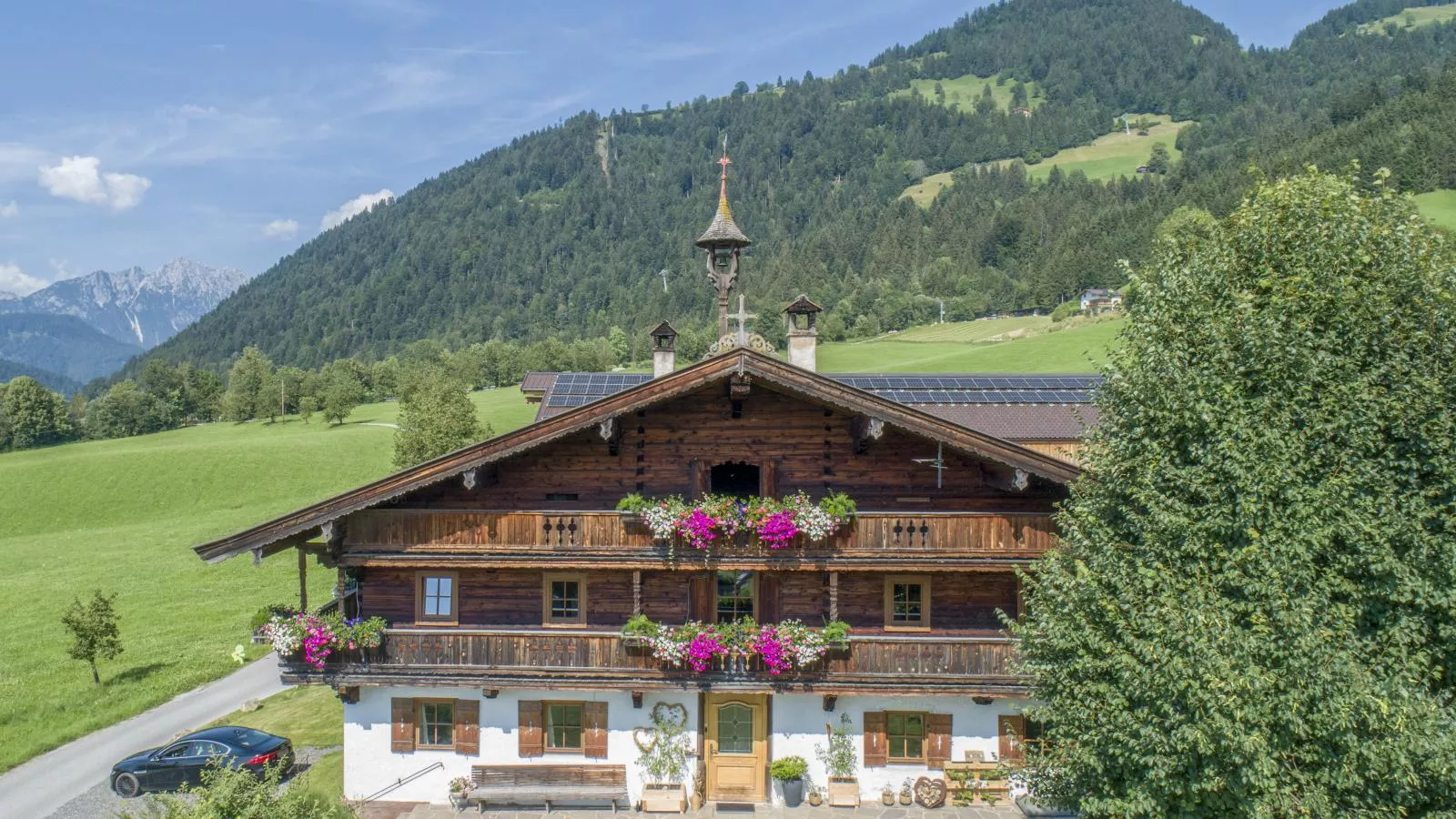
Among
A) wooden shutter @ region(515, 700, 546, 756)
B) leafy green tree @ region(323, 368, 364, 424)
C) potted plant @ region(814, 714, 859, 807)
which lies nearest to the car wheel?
wooden shutter @ region(515, 700, 546, 756)

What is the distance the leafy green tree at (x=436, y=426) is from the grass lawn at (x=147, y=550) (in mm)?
7246

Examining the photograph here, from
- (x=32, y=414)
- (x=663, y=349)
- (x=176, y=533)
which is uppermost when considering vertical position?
(x=32, y=414)

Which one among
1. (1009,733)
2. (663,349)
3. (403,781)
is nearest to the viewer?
(1009,733)

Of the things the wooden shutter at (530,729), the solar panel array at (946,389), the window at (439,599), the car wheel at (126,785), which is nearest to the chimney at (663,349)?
the solar panel array at (946,389)

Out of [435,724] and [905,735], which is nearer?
[905,735]

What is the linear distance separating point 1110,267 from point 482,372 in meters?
89.6

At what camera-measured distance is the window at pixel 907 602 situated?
1905 cm

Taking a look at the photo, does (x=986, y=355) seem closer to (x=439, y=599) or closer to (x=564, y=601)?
(x=564, y=601)

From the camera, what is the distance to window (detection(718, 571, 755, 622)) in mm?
19203

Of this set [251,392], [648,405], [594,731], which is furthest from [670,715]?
[251,392]

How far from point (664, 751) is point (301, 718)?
1206 centimetres

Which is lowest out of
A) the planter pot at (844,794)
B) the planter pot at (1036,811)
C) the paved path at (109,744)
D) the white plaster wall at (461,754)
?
the paved path at (109,744)

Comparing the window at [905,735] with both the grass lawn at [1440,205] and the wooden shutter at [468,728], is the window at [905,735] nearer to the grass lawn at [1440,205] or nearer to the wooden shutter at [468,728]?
the wooden shutter at [468,728]

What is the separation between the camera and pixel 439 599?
763 inches
